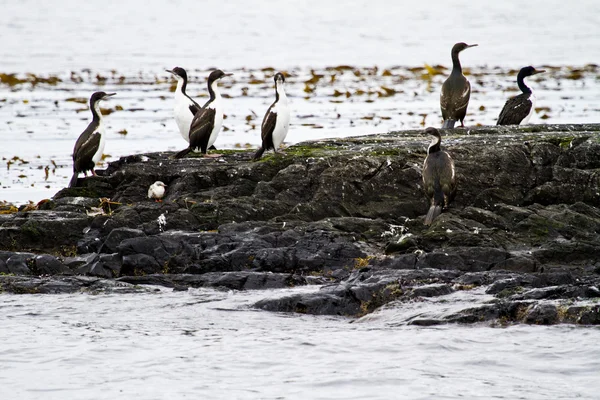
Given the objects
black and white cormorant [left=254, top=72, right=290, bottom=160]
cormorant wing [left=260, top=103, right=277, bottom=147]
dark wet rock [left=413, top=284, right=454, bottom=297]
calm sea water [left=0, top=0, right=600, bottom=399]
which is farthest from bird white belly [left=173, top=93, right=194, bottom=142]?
dark wet rock [left=413, top=284, right=454, bottom=297]

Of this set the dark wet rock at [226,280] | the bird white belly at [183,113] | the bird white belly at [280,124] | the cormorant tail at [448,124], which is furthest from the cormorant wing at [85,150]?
the cormorant tail at [448,124]

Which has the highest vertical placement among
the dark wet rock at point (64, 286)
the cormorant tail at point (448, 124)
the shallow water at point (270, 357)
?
the cormorant tail at point (448, 124)

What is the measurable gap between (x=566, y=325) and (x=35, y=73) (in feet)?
100.0

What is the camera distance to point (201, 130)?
46.7 feet

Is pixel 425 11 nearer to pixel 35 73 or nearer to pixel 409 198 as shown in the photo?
pixel 35 73

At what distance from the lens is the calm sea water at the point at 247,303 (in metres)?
7.74

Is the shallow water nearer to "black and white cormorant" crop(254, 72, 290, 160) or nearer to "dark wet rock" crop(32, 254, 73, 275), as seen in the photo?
"dark wet rock" crop(32, 254, 73, 275)

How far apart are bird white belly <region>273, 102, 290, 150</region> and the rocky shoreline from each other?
340mm

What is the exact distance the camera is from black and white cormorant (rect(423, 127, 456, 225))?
11391mm

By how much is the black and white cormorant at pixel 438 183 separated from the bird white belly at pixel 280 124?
A: 120 inches

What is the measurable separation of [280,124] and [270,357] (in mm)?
6319

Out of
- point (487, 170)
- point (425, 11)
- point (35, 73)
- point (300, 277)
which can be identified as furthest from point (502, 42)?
point (300, 277)

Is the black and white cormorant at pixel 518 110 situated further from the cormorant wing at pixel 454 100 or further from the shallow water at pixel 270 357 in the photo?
the shallow water at pixel 270 357

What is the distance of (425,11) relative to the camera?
69.1 meters
